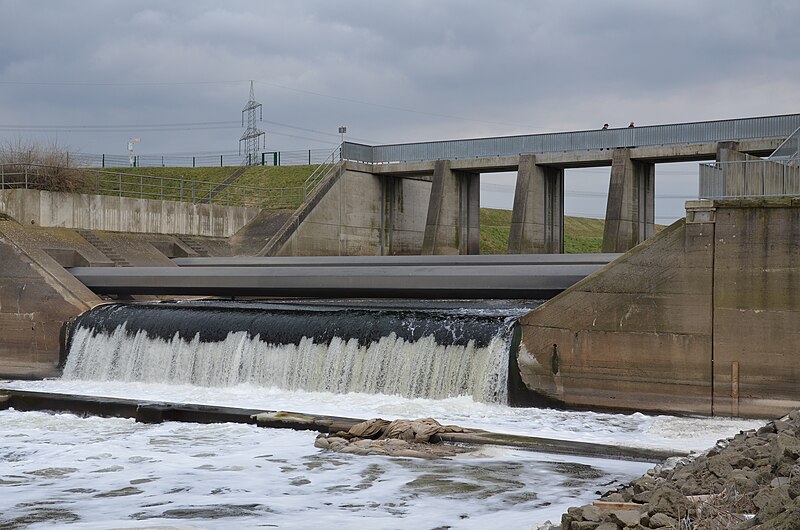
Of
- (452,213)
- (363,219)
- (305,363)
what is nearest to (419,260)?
(305,363)

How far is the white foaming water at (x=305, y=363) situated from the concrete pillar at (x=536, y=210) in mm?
15546

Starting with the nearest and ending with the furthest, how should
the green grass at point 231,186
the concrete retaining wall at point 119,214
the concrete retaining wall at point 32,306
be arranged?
1. the concrete retaining wall at point 32,306
2. the concrete retaining wall at point 119,214
3. the green grass at point 231,186

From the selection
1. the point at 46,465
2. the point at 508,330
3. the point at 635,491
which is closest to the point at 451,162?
the point at 508,330

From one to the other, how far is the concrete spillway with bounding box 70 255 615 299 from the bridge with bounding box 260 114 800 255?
345 inches

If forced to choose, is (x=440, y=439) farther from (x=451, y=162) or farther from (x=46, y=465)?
(x=451, y=162)

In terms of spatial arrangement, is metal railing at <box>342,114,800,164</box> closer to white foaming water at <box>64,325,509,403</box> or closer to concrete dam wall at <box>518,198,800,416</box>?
concrete dam wall at <box>518,198,800,416</box>

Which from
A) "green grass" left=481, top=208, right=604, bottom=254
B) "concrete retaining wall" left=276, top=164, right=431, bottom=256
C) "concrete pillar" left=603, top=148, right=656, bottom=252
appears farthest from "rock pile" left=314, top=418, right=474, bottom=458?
"green grass" left=481, top=208, right=604, bottom=254

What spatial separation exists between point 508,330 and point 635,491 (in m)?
7.80

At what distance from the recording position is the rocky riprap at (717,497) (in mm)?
6867

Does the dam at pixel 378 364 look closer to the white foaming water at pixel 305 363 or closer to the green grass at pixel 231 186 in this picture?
the white foaming water at pixel 305 363

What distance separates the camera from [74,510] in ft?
32.8

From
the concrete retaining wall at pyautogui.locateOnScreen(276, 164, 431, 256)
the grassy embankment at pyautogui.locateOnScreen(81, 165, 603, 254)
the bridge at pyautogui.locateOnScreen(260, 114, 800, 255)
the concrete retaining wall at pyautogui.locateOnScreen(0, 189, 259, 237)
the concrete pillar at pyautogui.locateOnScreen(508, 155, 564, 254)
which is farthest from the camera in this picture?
the grassy embankment at pyautogui.locateOnScreen(81, 165, 603, 254)

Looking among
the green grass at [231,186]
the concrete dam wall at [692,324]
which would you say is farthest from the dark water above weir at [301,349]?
the green grass at [231,186]

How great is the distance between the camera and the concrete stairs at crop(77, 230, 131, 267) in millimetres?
27078
